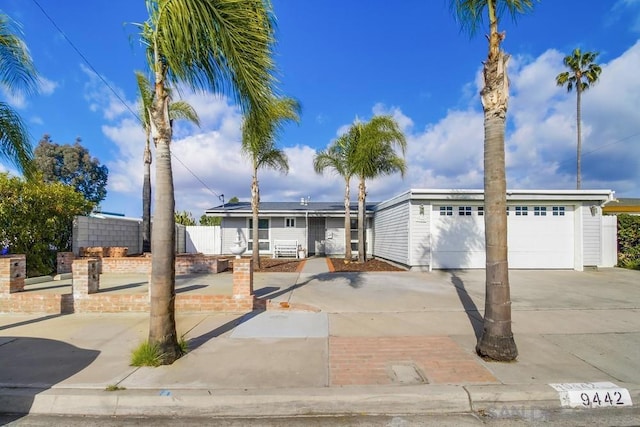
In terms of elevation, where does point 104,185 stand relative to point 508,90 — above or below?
above

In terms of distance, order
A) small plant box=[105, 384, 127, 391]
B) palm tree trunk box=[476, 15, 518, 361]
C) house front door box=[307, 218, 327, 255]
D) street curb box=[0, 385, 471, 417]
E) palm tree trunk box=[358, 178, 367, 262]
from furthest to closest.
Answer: house front door box=[307, 218, 327, 255], palm tree trunk box=[358, 178, 367, 262], palm tree trunk box=[476, 15, 518, 361], small plant box=[105, 384, 127, 391], street curb box=[0, 385, 471, 417]

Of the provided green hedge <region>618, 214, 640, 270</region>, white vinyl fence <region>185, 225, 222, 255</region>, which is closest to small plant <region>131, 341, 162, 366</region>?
green hedge <region>618, 214, 640, 270</region>

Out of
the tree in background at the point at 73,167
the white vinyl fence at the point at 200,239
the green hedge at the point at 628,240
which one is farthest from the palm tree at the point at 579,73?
the tree in background at the point at 73,167

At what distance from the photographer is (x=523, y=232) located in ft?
44.6

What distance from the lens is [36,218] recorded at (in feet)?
35.7

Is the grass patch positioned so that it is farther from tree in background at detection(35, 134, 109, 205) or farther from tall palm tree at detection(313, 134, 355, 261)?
tree in background at detection(35, 134, 109, 205)

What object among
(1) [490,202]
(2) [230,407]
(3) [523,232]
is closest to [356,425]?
(2) [230,407]

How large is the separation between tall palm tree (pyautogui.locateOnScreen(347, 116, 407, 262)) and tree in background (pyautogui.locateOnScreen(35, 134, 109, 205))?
26.1 m

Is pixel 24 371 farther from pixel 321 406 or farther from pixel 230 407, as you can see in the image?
pixel 321 406

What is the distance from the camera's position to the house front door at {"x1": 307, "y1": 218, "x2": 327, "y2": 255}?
20931 millimetres

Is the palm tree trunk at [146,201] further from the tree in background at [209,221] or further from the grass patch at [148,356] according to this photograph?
the tree in background at [209,221]

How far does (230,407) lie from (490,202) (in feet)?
13.0

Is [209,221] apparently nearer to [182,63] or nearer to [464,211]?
[464,211]

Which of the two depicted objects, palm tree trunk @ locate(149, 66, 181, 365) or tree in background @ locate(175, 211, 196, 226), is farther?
tree in background @ locate(175, 211, 196, 226)
